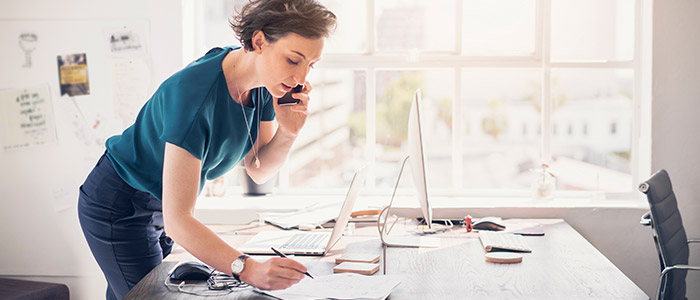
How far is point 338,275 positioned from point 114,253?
67cm

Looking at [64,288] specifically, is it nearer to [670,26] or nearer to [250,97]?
[250,97]

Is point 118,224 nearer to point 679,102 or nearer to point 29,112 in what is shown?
point 29,112

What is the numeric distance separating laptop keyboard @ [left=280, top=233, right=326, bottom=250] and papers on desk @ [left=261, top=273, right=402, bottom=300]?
1.37 feet

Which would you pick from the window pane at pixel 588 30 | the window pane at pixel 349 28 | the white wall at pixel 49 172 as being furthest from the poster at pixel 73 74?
the window pane at pixel 588 30

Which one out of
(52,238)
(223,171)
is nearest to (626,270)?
(223,171)

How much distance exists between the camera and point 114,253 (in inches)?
74.8

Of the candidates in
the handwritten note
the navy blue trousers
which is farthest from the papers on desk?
the handwritten note

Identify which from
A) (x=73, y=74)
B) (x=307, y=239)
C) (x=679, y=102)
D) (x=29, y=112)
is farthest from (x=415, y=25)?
(x=29, y=112)

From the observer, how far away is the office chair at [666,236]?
2.30 metres

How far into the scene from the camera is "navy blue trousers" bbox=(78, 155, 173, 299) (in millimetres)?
1884

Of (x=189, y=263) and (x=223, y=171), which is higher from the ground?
(x=223, y=171)

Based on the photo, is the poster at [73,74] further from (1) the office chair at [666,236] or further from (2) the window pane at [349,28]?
(1) the office chair at [666,236]

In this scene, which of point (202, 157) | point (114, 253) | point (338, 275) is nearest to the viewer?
point (202, 157)

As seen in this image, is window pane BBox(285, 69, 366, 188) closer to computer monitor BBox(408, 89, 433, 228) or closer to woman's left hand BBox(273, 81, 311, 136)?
computer monitor BBox(408, 89, 433, 228)
